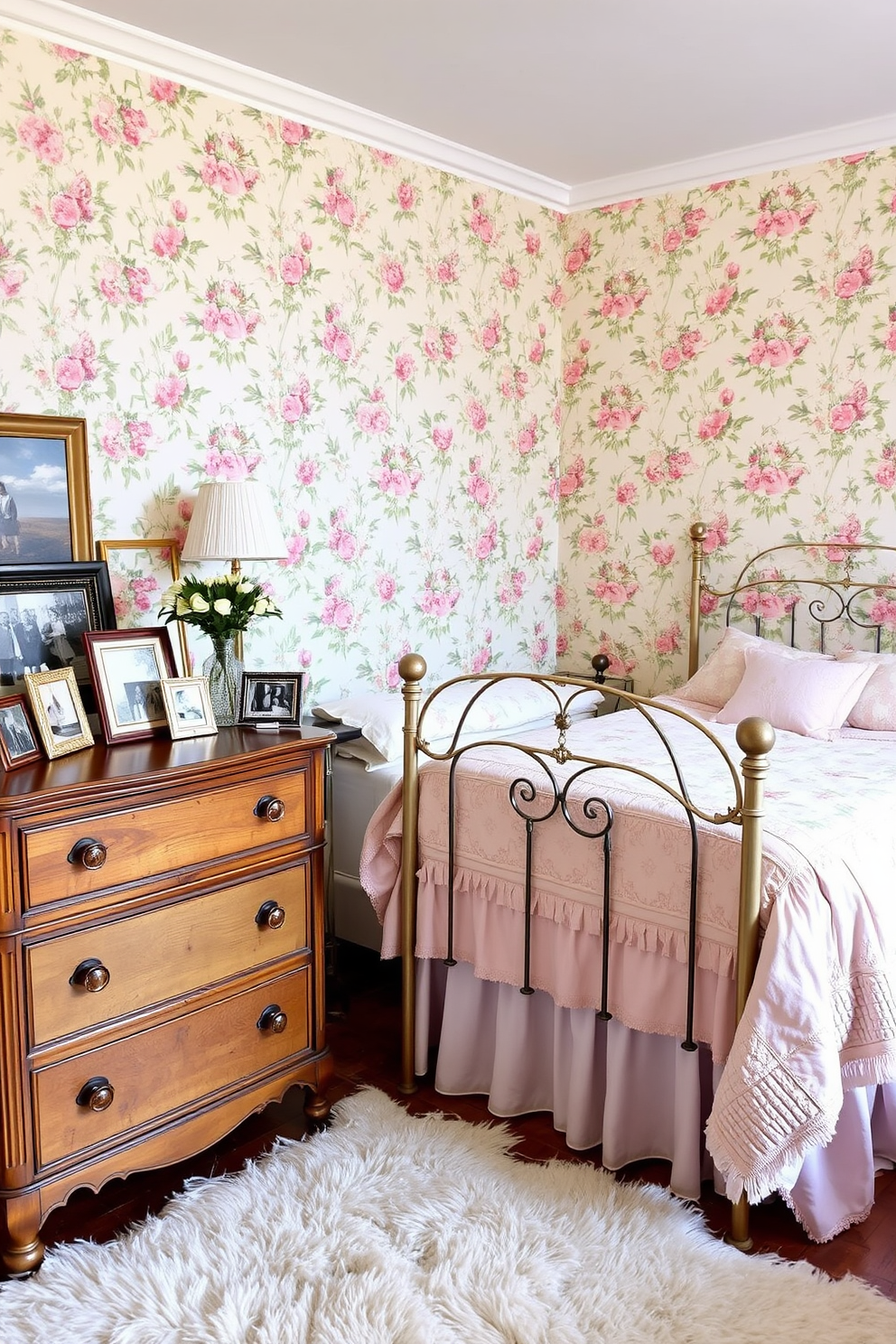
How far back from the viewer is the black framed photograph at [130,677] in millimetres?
2301

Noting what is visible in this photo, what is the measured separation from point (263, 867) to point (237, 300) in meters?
1.67

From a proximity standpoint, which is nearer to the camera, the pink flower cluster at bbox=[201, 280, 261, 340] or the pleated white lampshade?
the pleated white lampshade

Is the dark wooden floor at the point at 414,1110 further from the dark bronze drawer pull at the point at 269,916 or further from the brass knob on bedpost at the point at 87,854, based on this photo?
the brass knob on bedpost at the point at 87,854

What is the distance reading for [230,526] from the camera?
2.81 m

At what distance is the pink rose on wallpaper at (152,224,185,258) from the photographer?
2.89 m

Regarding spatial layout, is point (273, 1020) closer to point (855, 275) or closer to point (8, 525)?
point (8, 525)

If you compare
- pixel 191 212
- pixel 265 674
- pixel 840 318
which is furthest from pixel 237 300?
pixel 840 318

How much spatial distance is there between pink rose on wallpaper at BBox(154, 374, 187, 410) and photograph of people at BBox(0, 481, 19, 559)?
54 centimetres

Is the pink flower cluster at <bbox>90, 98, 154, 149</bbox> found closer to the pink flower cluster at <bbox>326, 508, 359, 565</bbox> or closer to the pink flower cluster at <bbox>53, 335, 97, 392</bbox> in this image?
the pink flower cluster at <bbox>53, 335, 97, 392</bbox>

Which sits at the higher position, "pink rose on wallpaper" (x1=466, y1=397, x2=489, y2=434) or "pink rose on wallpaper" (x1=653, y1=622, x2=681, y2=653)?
"pink rose on wallpaper" (x1=466, y1=397, x2=489, y2=434)

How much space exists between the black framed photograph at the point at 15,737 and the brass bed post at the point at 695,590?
2.53 meters

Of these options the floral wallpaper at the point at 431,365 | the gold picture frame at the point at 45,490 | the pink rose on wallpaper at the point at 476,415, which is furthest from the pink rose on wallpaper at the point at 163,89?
the pink rose on wallpaper at the point at 476,415

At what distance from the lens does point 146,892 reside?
212 cm

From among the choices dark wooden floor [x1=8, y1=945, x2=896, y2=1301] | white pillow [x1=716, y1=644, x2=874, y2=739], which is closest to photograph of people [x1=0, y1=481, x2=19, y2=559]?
dark wooden floor [x1=8, y1=945, x2=896, y2=1301]
